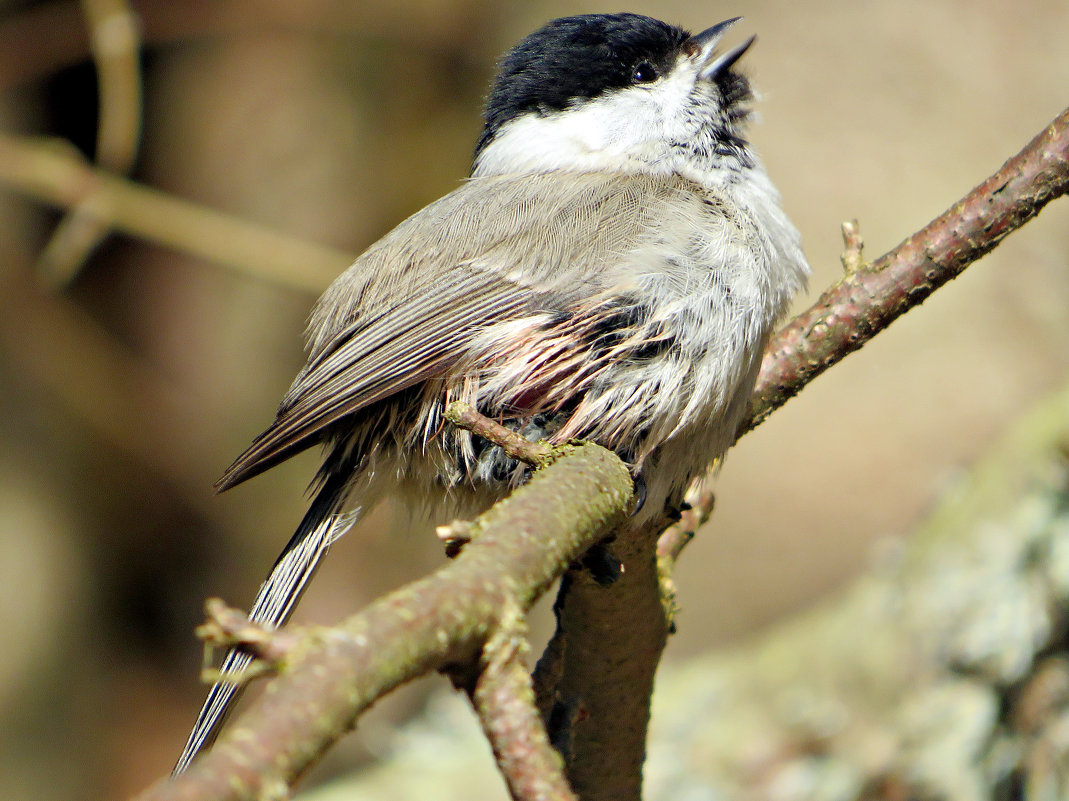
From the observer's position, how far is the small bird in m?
1.64

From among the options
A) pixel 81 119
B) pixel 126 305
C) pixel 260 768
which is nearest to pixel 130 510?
pixel 126 305

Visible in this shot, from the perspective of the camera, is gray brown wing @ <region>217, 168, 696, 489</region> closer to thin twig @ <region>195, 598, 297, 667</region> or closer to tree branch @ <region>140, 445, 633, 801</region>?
tree branch @ <region>140, 445, 633, 801</region>

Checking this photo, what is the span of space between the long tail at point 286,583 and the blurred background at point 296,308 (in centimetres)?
160

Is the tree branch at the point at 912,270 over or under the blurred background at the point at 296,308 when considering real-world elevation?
under

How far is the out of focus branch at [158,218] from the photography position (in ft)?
10.4

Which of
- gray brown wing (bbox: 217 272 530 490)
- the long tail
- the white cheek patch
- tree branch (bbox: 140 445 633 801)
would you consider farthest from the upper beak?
tree branch (bbox: 140 445 633 801)

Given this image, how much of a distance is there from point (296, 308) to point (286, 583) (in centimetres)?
340

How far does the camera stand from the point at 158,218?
3338 millimetres

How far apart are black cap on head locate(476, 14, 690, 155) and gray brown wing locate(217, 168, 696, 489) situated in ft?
0.90

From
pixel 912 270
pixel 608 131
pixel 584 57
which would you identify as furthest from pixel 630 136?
pixel 912 270

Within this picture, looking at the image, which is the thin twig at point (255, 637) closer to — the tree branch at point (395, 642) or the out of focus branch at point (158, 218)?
the tree branch at point (395, 642)

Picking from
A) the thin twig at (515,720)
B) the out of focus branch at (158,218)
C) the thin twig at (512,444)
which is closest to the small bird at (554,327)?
the thin twig at (512,444)

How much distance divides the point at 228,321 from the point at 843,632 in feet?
11.2

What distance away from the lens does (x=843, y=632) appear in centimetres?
282
